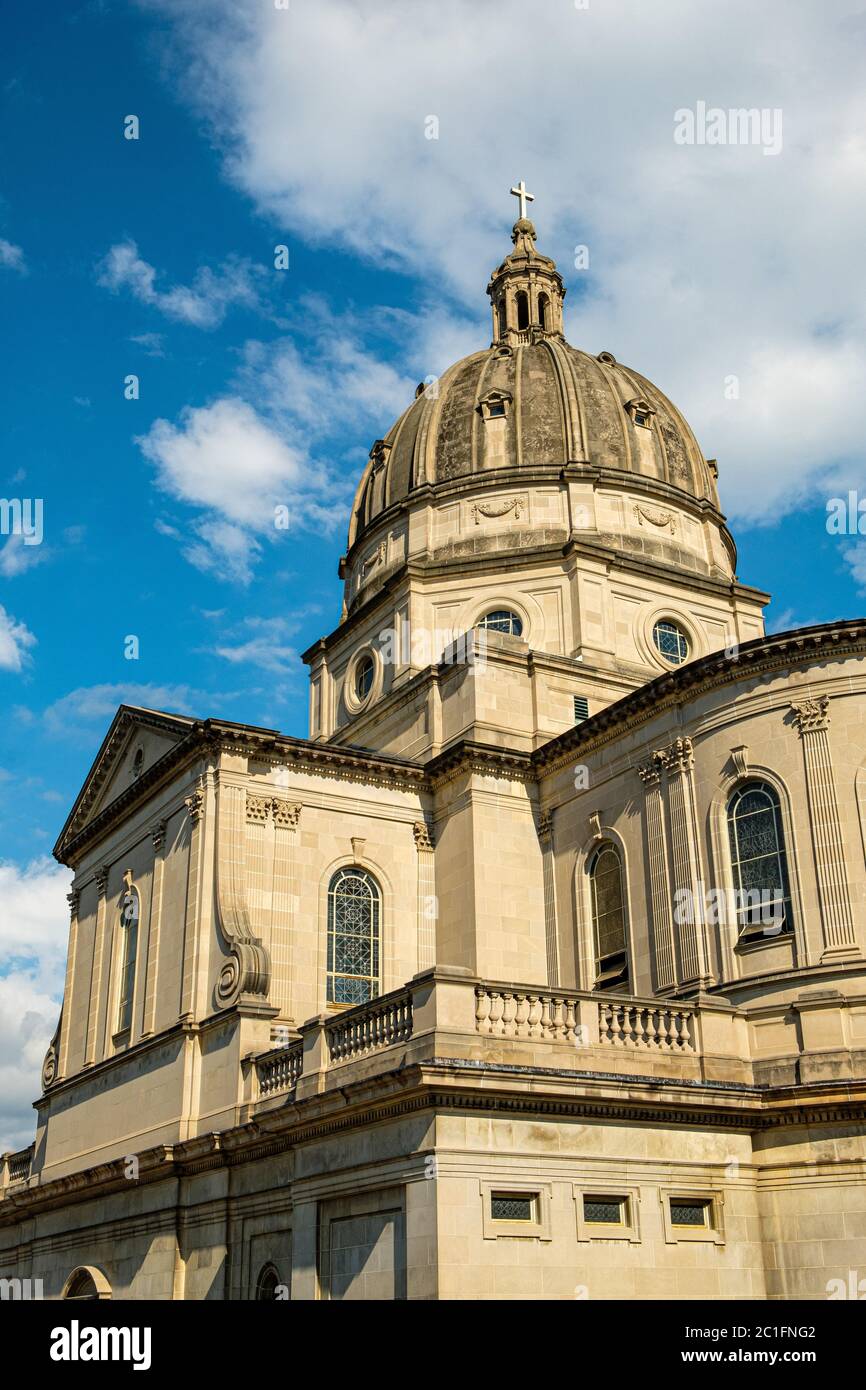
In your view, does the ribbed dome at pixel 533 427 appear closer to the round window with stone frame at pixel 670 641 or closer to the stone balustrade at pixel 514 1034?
the round window with stone frame at pixel 670 641

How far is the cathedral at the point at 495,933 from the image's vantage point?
20562 millimetres

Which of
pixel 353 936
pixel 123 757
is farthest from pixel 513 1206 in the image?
pixel 123 757

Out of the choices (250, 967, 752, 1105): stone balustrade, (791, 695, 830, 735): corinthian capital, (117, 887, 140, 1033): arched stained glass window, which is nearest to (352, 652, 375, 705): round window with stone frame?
(117, 887, 140, 1033): arched stained glass window

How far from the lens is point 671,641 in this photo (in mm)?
40094

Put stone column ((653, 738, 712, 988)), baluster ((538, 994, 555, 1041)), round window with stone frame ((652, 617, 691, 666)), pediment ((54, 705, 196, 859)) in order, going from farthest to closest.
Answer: round window with stone frame ((652, 617, 691, 666))
pediment ((54, 705, 196, 859))
stone column ((653, 738, 712, 988))
baluster ((538, 994, 555, 1041))

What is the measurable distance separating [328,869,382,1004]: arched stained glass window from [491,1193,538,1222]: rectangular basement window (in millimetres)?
9939

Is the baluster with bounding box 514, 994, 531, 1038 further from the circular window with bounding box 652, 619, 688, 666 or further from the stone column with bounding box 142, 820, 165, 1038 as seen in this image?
the circular window with bounding box 652, 619, 688, 666

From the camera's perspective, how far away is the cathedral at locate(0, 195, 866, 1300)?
20.6 meters

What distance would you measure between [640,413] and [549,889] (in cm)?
1869

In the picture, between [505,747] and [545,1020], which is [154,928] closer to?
[505,747]

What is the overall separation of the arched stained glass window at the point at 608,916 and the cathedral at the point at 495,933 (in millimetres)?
107

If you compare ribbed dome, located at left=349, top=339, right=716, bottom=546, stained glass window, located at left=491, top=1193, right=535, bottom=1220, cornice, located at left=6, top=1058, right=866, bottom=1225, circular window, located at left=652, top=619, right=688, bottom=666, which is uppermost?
ribbed dome, located at left=349, top=339, right=716, bottom=546

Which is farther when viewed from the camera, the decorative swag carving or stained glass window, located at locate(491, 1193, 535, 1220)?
the decorative swag carving
